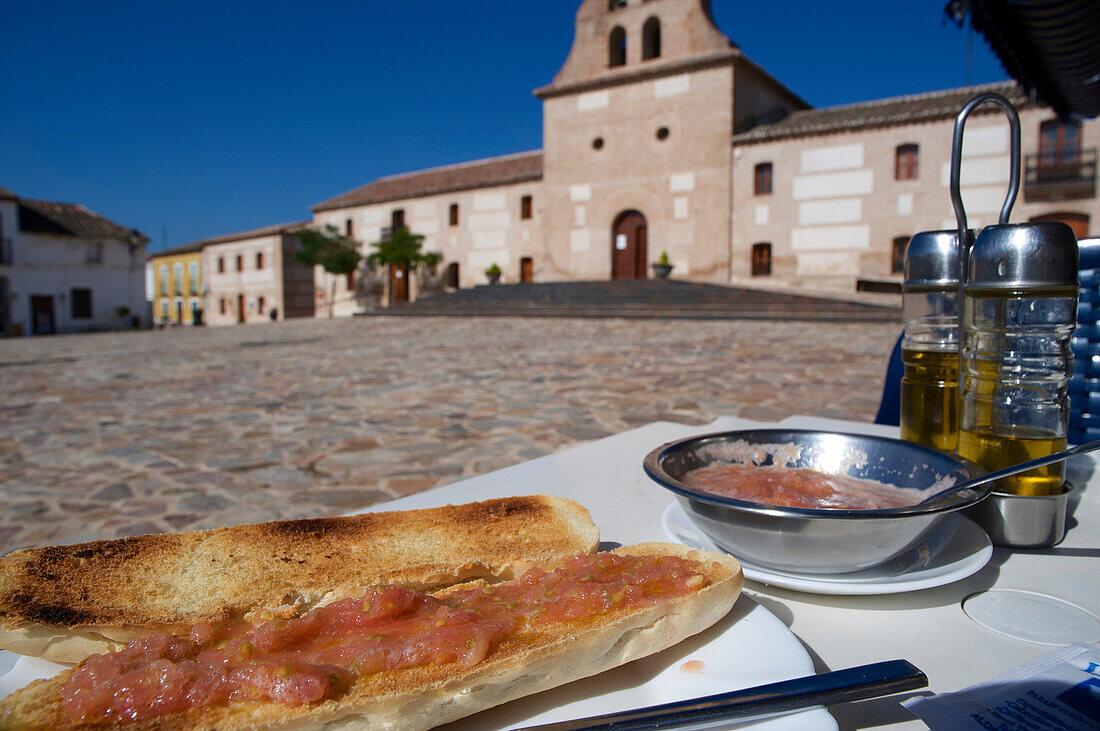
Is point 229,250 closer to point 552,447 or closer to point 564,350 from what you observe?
point 564,350

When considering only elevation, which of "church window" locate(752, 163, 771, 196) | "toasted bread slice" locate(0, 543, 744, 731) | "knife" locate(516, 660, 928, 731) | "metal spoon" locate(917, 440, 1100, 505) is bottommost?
"knife" locate(516, 660, 928, 731)

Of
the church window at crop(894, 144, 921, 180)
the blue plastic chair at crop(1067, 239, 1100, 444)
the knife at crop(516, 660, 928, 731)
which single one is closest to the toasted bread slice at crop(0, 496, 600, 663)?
the knife at crop(516, 660, 928, 731)

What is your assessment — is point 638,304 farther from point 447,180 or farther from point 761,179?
point 447,180

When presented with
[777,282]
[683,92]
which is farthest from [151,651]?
[683,92]

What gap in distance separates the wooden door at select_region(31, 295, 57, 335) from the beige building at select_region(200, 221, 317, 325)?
9.70 meters

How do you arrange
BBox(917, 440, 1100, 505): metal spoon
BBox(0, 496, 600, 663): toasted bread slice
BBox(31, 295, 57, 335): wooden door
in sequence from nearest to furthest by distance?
1. BBox(0, 496, 600, 663): toasted bread slice
2. BBox(917, 440, 1100, 505): metal spoon
3. BBox(31, 295, 57, 335): wooden door

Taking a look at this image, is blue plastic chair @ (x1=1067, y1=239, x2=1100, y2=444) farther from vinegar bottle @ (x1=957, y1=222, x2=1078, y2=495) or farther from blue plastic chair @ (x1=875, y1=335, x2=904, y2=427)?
blue plastic chair @ (x1=875, y1=335, x2=904, y2=427)

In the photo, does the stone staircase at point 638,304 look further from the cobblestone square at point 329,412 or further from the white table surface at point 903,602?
the white table surface at point 903,602

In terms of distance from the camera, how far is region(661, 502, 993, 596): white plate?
809 millimetres

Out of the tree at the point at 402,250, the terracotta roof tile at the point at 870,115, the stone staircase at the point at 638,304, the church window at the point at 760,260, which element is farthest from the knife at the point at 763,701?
the tree at the point at 402,250

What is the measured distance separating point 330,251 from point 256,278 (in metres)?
9.35

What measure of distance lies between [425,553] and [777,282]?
23.8 meters

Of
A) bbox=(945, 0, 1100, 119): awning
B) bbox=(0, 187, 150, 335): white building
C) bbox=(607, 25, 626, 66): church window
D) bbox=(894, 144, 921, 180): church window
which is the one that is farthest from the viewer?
bbox=(0, 187, 150, 335): white building

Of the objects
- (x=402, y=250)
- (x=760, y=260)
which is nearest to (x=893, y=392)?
(x=760, y=260)
